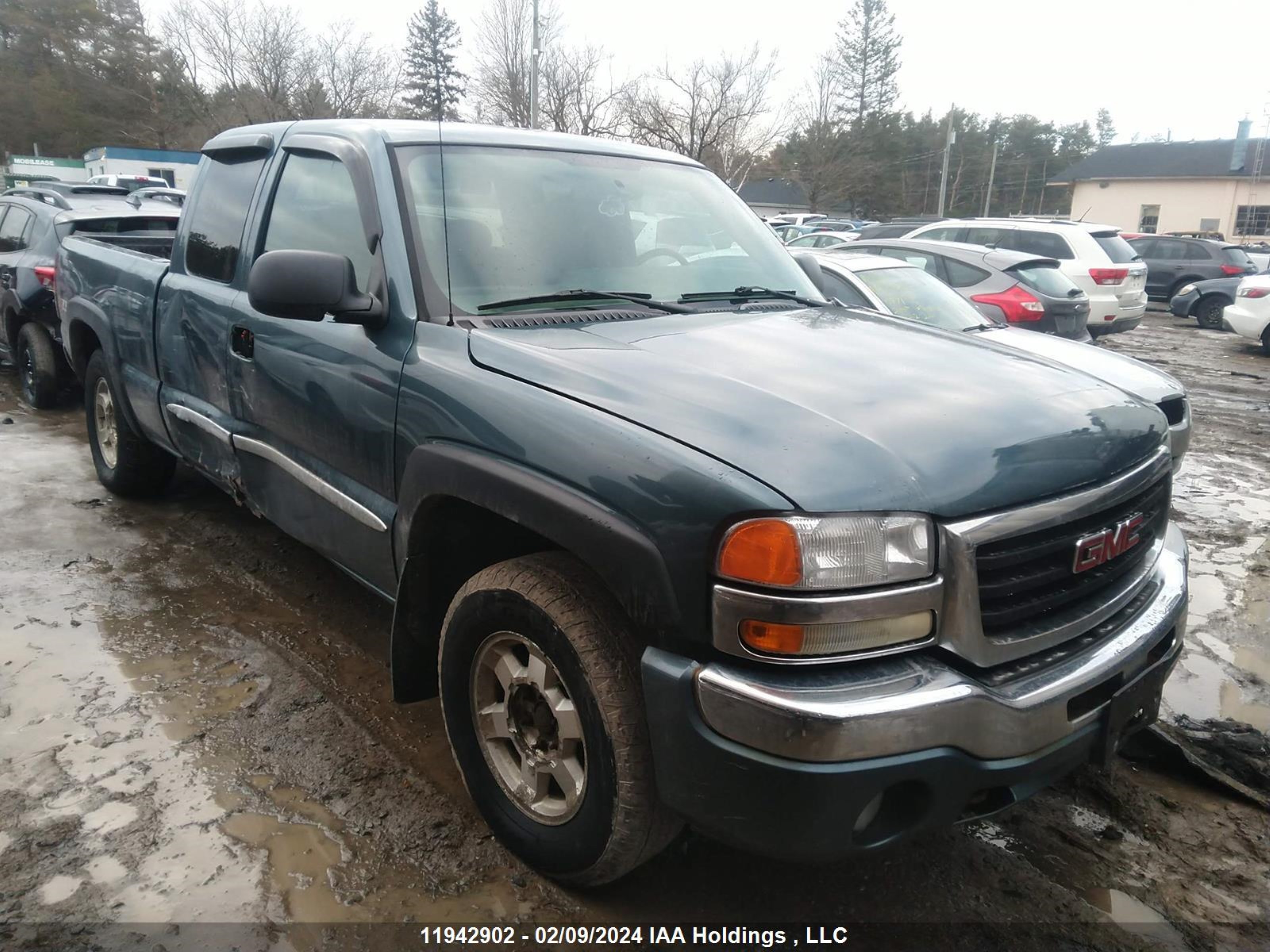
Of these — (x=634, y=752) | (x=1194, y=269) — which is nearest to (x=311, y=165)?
(x=634, y=752)

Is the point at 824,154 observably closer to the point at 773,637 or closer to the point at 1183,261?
Answer: the point at 1183,261

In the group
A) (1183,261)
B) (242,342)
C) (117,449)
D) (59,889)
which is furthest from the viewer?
(1183,261)

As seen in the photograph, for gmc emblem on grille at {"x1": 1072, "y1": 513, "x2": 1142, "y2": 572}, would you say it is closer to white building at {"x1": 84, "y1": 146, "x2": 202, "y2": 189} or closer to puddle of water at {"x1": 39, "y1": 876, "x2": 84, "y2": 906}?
puddle of water at {"x1": 39, "y1": 876, "x2": 84, "y2": 906}

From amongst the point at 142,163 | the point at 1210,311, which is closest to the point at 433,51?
the point at 142,163

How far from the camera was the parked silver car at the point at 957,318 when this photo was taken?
5316mm

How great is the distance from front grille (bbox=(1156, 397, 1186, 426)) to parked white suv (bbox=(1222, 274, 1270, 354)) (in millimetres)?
10638

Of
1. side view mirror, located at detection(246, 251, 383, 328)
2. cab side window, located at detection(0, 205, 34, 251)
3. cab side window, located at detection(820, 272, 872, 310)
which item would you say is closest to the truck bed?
side view mirror, located at detection(246, 251, 383, 328)

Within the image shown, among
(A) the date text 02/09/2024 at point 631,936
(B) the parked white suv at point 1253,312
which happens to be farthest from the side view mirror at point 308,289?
(B) the parked white suv at point 1253,312

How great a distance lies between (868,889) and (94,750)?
98.3 inches

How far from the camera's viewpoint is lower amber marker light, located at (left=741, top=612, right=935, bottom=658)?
71.8 inches

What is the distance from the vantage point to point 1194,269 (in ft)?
66.4

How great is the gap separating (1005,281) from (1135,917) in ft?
23.5

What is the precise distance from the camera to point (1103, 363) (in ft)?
18.2

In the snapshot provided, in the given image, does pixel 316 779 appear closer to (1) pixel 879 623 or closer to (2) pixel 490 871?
(2) pixel 490 871
